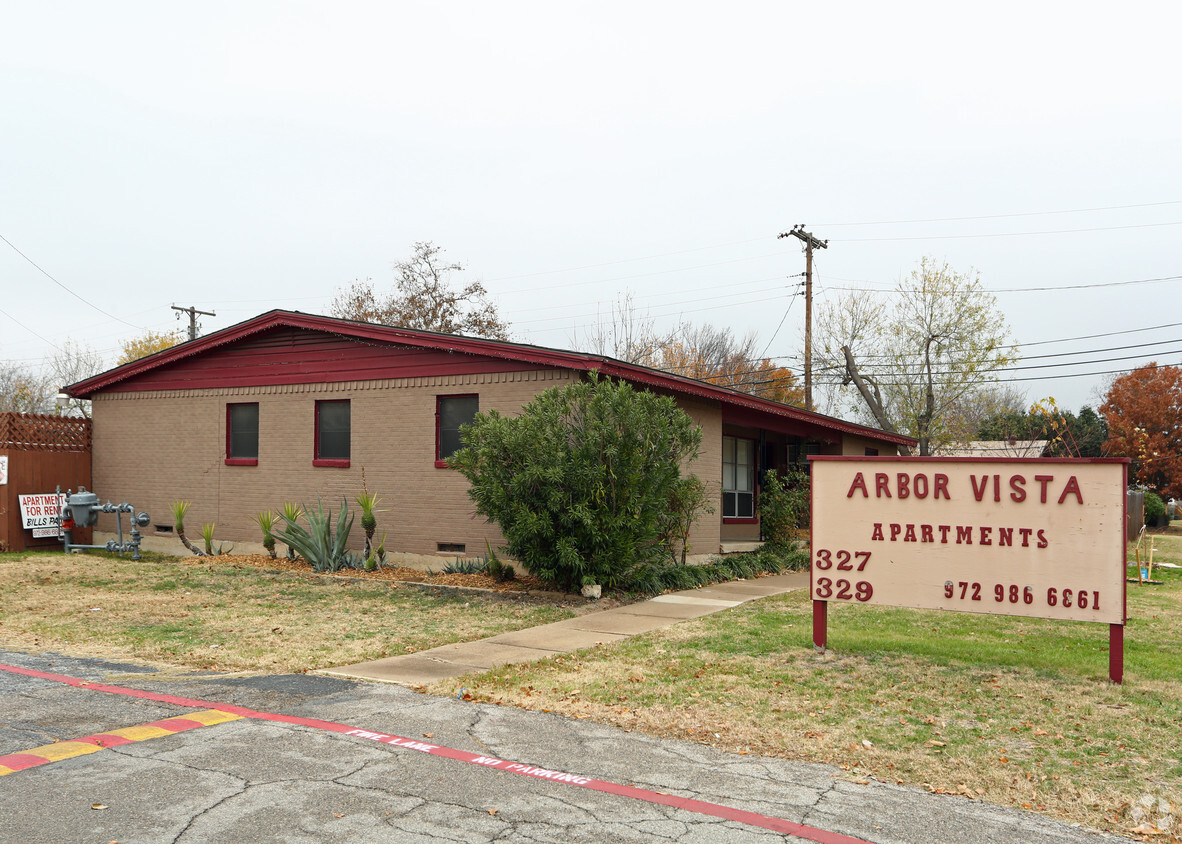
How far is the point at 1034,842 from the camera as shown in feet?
14.8

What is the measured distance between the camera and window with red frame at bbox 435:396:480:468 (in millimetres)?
15156

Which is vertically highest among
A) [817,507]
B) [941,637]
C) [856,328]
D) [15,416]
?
[856,328]

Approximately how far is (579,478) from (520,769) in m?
6.77

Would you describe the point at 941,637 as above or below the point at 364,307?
below

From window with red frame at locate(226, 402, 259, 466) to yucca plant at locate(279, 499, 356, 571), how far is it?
2.63 meters

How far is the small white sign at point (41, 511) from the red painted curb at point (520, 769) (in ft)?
40.1

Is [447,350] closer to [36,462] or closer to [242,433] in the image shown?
[242,433]

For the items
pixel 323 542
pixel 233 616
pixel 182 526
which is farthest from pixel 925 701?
pixel 182 526

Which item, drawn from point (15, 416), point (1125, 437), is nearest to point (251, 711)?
point (15, 416)

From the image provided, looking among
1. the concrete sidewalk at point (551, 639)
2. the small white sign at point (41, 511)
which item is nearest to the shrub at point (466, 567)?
the concrete sidewalk at point (551, 639)

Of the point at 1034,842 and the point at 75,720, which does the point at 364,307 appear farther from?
the point at 1034,842

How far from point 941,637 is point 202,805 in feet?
25.8

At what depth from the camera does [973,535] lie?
832 centimetres

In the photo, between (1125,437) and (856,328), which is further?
(1125,437)
